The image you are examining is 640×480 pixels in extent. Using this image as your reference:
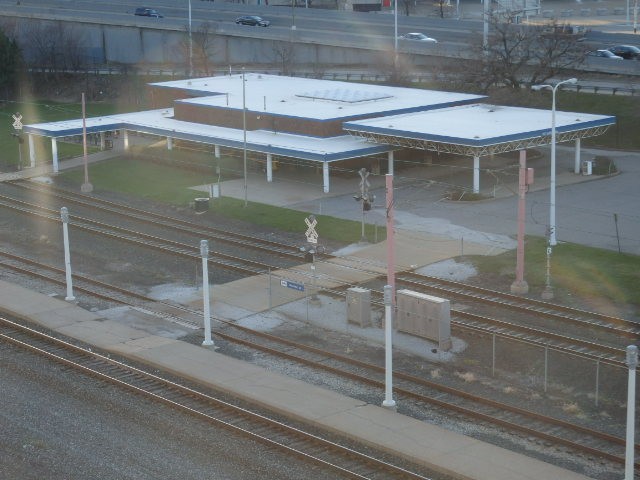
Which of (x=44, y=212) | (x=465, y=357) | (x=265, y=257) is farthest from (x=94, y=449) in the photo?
(x=44, y=212)

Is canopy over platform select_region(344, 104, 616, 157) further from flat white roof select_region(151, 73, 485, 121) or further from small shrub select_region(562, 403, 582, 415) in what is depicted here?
small shrub select_region(562, 403, 582, 415)

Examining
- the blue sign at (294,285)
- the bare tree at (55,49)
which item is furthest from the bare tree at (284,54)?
the blue sign at (294,285)

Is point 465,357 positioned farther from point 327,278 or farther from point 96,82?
point 96,82

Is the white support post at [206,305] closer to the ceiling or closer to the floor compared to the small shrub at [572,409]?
closer to the ceiling

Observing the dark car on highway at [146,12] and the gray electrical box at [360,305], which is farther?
the dark car on highway at [146,12]

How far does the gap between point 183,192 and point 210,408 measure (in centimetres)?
2819

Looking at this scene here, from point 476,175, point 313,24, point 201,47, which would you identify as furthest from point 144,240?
point 313,24

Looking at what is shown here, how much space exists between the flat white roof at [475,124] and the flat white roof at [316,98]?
6.99ft

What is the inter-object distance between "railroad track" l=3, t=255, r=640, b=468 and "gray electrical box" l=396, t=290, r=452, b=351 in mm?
2418

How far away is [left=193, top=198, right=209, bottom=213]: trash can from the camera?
48406 mm

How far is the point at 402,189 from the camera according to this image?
171 feet

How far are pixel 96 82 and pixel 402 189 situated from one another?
1870 inches

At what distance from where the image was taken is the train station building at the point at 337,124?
2021 inches

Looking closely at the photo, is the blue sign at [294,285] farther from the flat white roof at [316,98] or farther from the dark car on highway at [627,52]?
the dark car on highway at [627,52]
